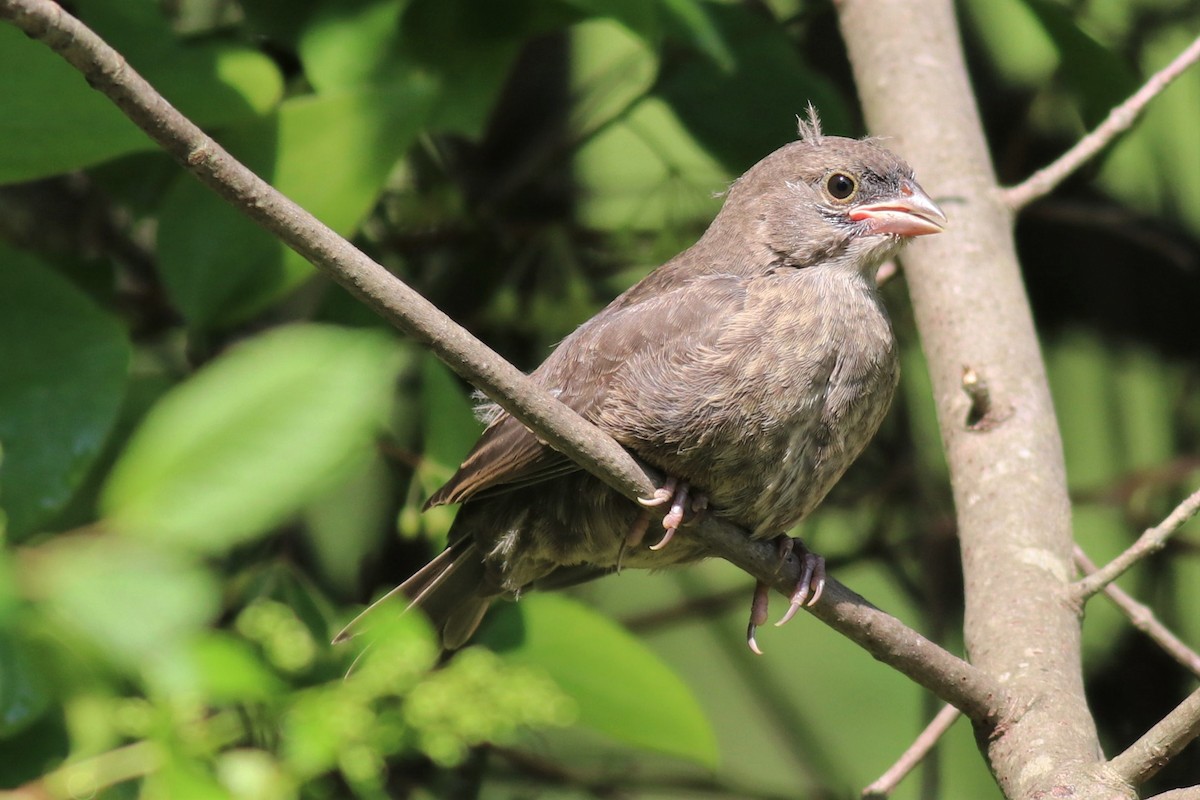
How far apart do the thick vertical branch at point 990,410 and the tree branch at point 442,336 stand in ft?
0.44

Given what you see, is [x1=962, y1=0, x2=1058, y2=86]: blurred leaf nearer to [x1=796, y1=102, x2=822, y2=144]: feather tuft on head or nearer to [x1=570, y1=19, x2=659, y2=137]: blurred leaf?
[x1=570, y1=19, x2=659, y2=137]: blurred leaf

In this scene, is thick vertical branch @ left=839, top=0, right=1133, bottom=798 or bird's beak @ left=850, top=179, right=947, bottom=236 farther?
bird's beak @ left=850, top=179, right=947, bottom=236

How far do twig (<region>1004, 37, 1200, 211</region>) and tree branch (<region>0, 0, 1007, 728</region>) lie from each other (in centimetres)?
131

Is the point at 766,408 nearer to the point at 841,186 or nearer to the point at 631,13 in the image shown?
the point at 841,186

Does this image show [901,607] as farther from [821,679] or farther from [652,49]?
[652,49]

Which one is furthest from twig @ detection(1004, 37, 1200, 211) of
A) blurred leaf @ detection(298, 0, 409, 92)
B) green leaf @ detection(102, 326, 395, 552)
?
green leaf @ detection(102, 326, 395, 552)

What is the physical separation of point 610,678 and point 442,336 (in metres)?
1.48

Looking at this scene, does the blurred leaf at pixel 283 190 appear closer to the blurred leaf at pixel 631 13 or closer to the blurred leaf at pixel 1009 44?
the blurred leaf at pixel 631 13

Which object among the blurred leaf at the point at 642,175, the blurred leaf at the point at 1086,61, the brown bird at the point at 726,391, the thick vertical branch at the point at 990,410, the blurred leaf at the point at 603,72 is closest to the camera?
the thick vertical branch at the point at 990,410

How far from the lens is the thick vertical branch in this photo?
2326 mm

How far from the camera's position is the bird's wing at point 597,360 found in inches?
104

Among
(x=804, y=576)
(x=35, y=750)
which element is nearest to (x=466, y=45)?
(x=804, y=576)

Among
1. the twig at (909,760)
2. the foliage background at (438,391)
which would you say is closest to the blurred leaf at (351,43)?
the foliage background at (438,391)

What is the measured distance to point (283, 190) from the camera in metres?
3.04
